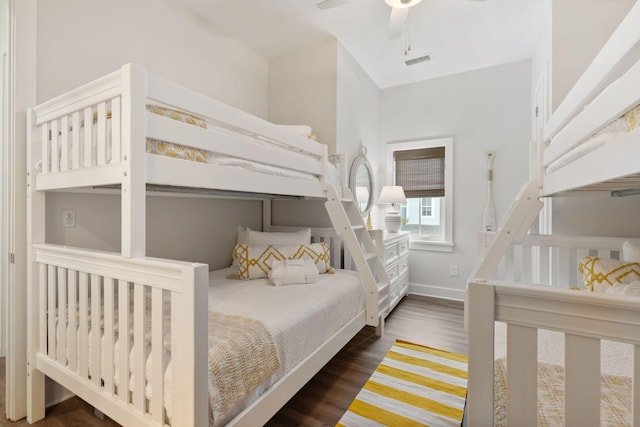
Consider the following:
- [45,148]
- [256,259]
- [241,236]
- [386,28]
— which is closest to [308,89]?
[386,28]

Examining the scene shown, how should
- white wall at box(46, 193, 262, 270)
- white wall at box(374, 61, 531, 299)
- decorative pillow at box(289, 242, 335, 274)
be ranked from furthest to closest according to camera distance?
white wall at box(374, 61, 531, 299) < decorative pillow at box(289, 242, 335, 274) < white wall at box(46, 193, 262, 270)

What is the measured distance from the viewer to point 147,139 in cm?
120

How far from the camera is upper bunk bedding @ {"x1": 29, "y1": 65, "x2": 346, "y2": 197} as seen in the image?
112 cm

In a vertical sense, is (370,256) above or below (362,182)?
below

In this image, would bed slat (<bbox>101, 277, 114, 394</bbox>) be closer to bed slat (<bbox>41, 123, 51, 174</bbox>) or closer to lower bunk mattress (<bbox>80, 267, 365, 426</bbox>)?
lower bunk mattress (<bbox>80, 267, 365, 426</bbox>)

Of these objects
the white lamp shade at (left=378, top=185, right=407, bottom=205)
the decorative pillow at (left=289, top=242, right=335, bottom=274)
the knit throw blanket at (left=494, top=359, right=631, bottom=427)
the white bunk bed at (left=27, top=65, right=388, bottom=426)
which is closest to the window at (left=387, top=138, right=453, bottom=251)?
the white lamp shade at (left=378, top=185, right=407, bottom=205)

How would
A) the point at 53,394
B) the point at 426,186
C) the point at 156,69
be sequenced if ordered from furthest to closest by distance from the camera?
the point at 426,186 → the point at 156,69 → the point at 53,394

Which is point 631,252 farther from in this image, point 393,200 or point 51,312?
point 51,312

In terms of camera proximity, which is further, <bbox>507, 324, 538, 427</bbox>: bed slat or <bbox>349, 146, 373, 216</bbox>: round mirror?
<bbox>349, 146, 373, 216</bbox>: round mirror

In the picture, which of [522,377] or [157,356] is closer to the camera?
[522,377]

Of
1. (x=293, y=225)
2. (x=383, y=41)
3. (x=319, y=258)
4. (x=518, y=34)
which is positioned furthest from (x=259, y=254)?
(x=518, y=34)

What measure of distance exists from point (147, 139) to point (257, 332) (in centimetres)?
92

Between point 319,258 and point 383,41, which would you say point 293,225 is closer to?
point 319,258

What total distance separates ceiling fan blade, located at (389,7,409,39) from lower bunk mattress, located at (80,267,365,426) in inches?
75.0
